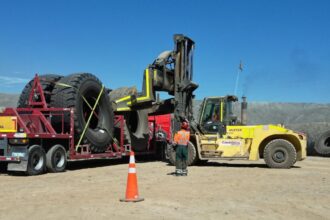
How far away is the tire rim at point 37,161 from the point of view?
41.1ft

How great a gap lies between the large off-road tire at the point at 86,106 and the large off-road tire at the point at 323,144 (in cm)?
1333

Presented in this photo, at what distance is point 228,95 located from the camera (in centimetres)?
1689

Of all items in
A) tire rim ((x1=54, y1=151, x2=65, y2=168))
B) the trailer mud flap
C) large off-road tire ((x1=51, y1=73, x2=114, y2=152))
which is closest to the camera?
the trailer mud flap

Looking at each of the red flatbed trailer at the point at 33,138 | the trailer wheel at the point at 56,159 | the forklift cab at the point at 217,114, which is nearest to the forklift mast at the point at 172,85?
the forklift cab at the point at 217,114

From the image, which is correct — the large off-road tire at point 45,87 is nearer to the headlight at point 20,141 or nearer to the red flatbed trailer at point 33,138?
the red flatbed trailer at point 33,138

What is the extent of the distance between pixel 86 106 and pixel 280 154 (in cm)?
670

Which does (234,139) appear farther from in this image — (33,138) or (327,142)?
(327,142)

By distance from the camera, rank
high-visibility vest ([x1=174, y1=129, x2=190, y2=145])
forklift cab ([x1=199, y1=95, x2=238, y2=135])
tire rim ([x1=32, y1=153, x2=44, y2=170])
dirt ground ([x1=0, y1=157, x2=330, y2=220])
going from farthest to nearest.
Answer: forklift cab ([x1=199, y1=95, x2=238, y2=135]), high-visibility vest ([x1=174, y1=129, x2=190, y2=145]), tire rim ([x1=32, y1=153, x2=44, y2=170]), dirt ground ([x1=0, y1=157, x2=330, y2=220])

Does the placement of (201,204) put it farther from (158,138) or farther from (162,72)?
(158,138)

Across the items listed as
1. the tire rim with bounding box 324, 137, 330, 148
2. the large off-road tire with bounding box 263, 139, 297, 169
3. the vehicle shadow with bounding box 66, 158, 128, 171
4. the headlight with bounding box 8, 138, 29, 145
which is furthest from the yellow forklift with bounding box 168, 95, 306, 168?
the tire rim with bounding box 324, 137, 330, 148

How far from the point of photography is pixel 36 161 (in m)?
12.7

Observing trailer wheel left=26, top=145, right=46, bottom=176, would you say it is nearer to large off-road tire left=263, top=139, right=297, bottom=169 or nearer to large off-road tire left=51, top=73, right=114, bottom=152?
large off-road tire left=51, top=73, right=114, bottom=152

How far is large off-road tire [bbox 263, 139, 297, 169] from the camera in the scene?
15.4 m

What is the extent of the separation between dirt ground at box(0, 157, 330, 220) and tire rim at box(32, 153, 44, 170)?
23.0 inches
